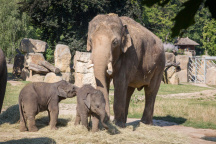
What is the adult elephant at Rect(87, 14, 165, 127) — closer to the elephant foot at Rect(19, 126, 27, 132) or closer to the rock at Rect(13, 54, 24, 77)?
the elephant foot at Rect(19, 126, 27, 132)

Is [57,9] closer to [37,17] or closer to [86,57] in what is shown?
[37,17]

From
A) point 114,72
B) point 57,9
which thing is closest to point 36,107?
point 114,72

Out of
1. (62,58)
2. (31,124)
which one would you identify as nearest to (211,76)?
(62,58)

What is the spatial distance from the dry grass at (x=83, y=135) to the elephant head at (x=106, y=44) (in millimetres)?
636

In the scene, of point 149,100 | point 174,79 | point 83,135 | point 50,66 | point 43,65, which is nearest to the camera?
point 83,135

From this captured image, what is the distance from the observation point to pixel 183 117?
387 inches

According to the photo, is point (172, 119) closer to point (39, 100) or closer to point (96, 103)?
point (96, 103)

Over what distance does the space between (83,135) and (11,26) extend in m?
23.7

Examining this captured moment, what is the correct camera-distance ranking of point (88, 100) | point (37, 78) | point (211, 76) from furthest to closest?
point (211, 76) < point (37, 78) < point (88, 100)

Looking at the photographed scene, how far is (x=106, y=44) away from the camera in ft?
19.8

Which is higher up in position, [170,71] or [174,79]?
[170,71]

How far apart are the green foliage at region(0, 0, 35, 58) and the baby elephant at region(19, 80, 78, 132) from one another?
21.9m

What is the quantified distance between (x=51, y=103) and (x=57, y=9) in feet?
75.2

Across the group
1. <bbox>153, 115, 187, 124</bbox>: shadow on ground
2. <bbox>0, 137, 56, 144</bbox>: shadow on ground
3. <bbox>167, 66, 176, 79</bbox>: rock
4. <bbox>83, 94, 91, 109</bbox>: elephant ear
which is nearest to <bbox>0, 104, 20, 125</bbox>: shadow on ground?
<bbox>0, 137, 56, 144</bbox>: shadow on ground
